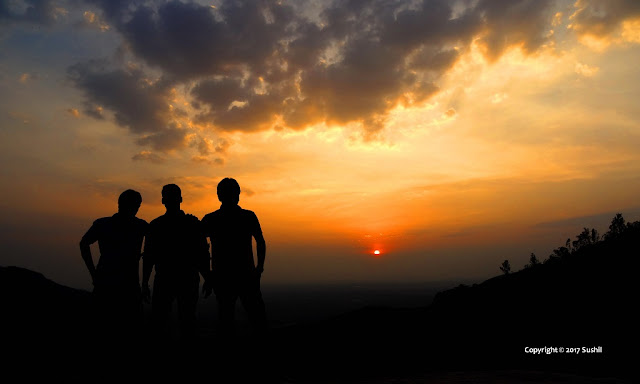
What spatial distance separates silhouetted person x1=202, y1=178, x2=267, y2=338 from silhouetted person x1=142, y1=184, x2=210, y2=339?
0.21 meters

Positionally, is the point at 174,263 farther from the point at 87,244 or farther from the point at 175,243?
the point at 87,244

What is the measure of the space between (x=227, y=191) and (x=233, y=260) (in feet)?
3.44

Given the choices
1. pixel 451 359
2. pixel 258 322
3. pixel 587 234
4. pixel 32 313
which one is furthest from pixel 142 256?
pixel 587 234

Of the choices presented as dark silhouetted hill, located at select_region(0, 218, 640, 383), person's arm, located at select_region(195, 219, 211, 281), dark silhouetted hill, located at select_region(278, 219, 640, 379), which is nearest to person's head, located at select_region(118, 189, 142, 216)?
person's arm, located at select_region(195, 219, 211, 281)

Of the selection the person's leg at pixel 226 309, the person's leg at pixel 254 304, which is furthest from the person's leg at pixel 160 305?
the person's leg at pixel 254 304

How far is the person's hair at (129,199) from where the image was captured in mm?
5367

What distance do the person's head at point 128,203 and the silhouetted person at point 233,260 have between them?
Answer: 101 cm

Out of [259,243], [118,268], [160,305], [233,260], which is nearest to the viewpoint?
[118,268]

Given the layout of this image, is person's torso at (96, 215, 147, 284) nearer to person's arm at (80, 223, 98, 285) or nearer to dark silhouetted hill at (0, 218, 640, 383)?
person's arm at (80, 223, 98, 285)

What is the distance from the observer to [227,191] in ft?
18.5

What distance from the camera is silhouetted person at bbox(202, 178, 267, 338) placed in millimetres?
5422

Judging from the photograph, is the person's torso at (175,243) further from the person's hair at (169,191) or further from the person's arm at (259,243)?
the person's arm at (259,243)

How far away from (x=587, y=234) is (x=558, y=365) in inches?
2054

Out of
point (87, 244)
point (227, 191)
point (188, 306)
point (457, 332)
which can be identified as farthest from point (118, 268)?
point (457, 332)
